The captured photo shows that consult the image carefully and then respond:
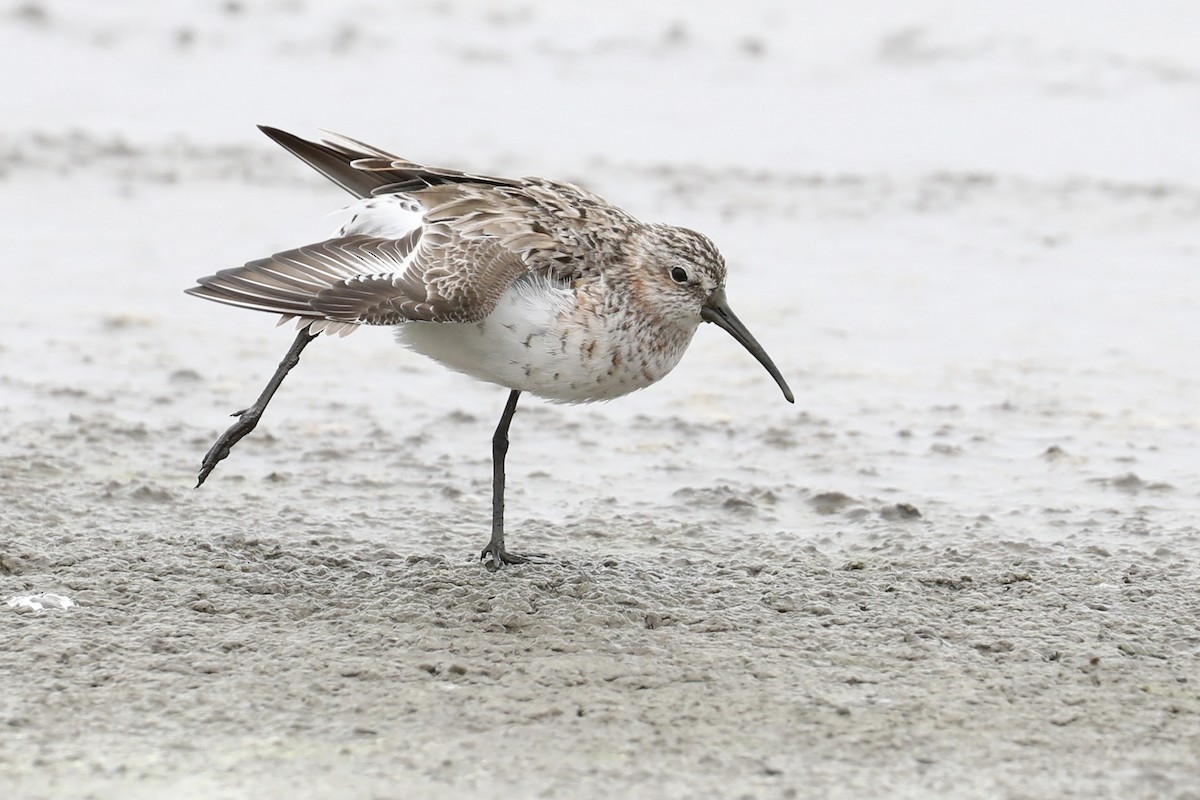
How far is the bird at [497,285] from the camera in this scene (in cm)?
555

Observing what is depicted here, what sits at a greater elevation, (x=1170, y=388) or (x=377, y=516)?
(x=1170, y=388)

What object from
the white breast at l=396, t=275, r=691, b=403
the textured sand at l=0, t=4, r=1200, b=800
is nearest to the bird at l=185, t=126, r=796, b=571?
the white breast at l=396, t=275, r=691, b=403

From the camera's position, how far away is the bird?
218 inches

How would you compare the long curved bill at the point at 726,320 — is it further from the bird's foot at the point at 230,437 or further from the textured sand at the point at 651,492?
the bird's foot at the point at 230,437

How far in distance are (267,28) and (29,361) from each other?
8468 mm

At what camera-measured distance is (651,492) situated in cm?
712

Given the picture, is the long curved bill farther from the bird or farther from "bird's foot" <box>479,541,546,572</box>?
"bird's foot" <box>479,541,546,572</box>

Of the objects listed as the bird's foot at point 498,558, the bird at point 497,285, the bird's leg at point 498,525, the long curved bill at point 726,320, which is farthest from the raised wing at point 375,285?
the bird's foot at point 498,558

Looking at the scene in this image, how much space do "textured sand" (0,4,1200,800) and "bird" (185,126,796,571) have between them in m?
0.71

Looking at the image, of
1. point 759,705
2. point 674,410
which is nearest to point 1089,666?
point 759,705

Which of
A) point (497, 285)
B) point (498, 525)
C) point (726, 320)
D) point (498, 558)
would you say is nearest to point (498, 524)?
point (498, 525)

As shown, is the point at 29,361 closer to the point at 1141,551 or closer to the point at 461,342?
the point at 461,342

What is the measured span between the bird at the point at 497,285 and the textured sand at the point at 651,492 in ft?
2.33

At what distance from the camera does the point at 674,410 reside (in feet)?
27.0
